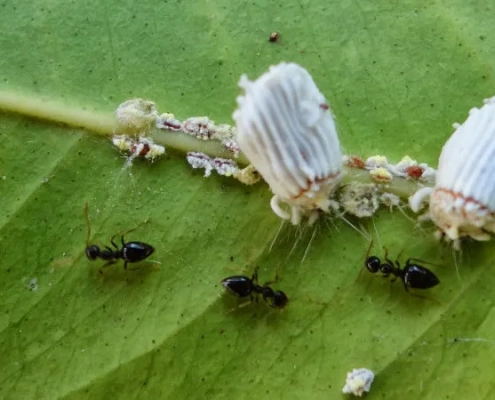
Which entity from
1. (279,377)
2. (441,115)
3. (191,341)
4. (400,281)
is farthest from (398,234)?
(191,341)

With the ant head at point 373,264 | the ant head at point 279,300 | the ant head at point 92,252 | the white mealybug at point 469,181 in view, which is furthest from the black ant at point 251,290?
the white mealybug at point 469,181

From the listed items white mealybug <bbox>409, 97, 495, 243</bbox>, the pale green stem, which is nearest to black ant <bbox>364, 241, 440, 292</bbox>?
white mealybug <bbox>409, 97, 495, 243</bbox>

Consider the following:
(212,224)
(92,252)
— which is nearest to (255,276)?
(212,224)

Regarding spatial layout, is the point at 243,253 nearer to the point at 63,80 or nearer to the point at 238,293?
the point at 238,293

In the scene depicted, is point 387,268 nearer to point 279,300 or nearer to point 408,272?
point 408,272

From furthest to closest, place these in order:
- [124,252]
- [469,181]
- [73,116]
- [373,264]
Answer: [73,116] → [124,252] → [373,264] → [469,181]

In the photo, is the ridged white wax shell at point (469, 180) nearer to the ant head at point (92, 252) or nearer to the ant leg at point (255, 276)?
the ant leg at point (255, 276)
